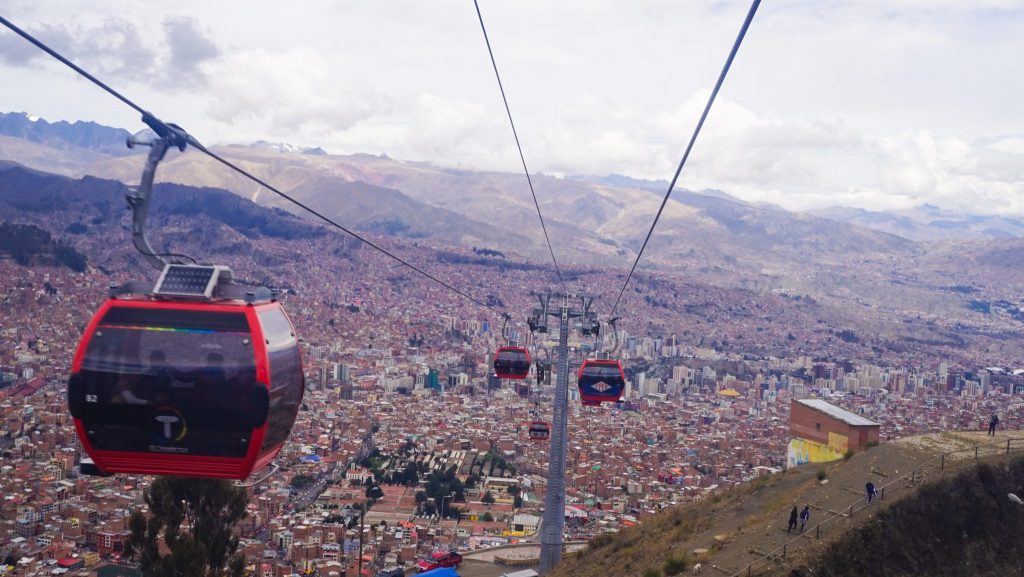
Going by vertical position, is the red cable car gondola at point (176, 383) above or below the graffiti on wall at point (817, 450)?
above

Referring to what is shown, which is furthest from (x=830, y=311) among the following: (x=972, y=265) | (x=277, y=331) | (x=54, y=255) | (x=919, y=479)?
(x=277, y=331)

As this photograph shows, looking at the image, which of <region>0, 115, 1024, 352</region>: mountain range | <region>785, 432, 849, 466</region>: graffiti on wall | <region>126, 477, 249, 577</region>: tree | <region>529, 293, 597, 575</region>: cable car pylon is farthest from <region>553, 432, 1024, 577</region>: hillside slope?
<region>0, 115, 1024, 352</region>: mountain range

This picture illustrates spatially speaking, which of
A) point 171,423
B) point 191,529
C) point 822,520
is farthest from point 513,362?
point 171,423

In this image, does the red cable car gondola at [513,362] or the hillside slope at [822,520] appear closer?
the hillside slope at [822,520]

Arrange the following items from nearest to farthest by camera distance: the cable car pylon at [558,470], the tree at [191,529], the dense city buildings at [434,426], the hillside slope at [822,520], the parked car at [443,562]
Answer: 1. the hillside slope at [822,520]
2. the tree at [191,529]
3. the cable car pylon at [558,470]
4. the parked car at [443,562]
5. the dense city buildings at [434,426]

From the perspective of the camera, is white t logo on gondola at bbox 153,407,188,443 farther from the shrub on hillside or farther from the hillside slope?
the shrub on hillside

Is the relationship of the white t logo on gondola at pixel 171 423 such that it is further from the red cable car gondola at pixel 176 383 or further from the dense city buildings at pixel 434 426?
the dense city buildings at pixel 434 426

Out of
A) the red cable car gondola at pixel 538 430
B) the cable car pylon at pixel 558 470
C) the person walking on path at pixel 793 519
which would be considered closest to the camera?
the person walking on path at pixel 793 519

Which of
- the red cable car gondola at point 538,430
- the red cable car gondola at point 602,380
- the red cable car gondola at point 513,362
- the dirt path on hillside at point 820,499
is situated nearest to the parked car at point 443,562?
the red cable car gondola at point 538,430
